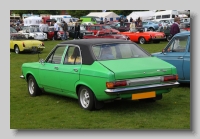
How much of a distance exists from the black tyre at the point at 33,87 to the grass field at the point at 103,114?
16 cm

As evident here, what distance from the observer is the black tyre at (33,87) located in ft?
30.7

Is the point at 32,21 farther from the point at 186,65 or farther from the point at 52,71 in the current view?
the point at 52,71

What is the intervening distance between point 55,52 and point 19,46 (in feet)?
42.0

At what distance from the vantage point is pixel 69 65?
8.06 metres

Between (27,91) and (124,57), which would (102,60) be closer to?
(124,57)

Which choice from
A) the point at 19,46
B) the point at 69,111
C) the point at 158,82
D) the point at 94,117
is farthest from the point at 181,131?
the point at 19,46

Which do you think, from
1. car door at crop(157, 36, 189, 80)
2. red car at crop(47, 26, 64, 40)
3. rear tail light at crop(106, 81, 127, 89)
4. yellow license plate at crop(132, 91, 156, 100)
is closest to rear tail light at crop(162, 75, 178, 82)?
yellow license plate at crop(132, 91, 156, 100)

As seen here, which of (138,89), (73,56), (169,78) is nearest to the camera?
(138,89)

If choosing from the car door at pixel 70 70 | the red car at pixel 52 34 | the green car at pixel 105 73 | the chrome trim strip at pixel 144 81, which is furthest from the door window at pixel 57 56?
the red car at pixel 52 34

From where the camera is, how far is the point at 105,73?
22.5 feet

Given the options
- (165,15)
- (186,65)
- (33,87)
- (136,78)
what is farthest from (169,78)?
(165,15)

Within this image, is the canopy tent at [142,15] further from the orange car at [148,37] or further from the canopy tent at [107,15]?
the orange car at [148,37]

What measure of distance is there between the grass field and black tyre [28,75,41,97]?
0.16m

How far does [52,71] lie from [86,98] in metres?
1.32
